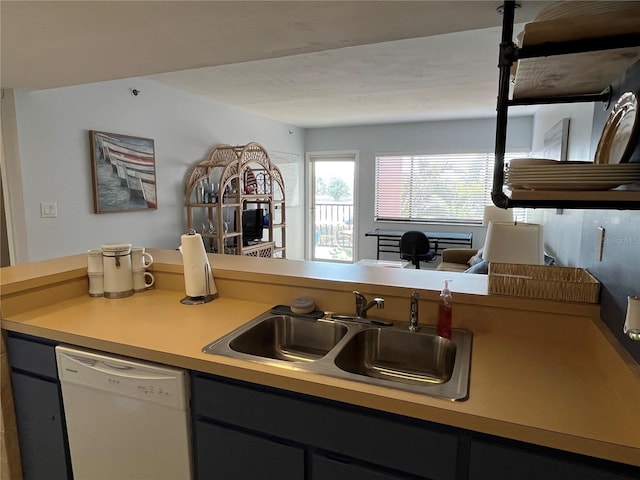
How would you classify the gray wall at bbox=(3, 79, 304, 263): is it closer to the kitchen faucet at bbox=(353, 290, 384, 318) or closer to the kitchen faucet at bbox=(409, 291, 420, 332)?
the kitchen faucet at bbox=(353, 290, 384, 318)

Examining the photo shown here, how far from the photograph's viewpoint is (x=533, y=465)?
87 cm

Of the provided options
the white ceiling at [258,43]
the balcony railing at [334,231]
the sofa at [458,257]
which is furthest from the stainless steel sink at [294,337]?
the balcony railing at [334,231]

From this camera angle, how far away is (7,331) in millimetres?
1553

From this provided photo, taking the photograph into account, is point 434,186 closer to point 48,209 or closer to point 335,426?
point 48,209

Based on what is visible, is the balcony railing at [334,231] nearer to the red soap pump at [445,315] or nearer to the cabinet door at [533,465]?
the red soap pump at [445,315]

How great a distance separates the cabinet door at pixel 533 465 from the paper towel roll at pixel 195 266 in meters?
1.27

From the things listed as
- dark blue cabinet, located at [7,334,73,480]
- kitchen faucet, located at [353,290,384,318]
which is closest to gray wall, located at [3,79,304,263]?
dark blue cabinet, located at [7,334,73,480]

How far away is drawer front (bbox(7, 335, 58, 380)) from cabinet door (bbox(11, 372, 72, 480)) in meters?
0.04

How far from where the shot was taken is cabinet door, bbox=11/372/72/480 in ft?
4.91

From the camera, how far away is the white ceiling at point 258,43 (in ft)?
5.13

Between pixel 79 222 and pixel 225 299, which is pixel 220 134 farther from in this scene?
pixel 225 299

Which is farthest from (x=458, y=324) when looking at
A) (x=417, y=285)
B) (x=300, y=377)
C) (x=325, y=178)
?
(x=325, y=178)

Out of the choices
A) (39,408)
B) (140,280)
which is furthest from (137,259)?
(39,408)

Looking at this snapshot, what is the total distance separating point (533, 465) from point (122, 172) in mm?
3537
